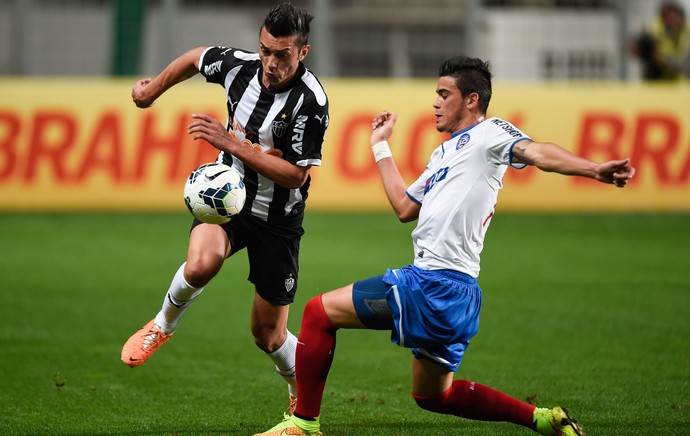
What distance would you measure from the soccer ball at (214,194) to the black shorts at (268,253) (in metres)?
0.35

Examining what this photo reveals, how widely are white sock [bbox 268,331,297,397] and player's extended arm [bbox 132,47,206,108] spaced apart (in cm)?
160

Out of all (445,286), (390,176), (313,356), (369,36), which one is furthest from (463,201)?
(369,36)

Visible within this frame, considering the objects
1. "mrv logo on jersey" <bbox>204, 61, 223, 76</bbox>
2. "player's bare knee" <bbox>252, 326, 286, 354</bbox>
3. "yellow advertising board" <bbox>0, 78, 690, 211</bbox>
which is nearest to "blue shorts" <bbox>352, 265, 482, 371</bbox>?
"player's bare knee" <bbox>252, 326, 286, 354</bbox>

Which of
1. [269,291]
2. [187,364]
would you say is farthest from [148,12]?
[269,291]

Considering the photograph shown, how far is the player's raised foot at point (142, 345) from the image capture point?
19.6ft

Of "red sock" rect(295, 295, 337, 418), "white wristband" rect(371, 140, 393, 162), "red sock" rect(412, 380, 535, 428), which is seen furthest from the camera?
"white wristband" rect(371, 140, 393, 162)

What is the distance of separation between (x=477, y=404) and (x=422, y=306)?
0.74 meters

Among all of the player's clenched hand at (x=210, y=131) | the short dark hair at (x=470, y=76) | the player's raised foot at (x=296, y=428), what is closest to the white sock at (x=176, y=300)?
the player's clenched hand at (x=210, y=131)

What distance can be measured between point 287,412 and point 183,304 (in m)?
0.94

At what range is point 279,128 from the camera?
6066mm

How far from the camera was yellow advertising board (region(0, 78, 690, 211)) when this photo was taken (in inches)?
606

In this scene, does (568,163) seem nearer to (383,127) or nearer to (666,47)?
(383,127)

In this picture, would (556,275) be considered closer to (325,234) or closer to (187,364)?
(325,234)

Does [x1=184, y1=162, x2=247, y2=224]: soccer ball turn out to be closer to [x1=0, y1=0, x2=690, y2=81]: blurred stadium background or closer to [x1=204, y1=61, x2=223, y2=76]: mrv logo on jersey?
[x1=204, y1=61, x2=223, y2=76]: mrv logo on jersey
